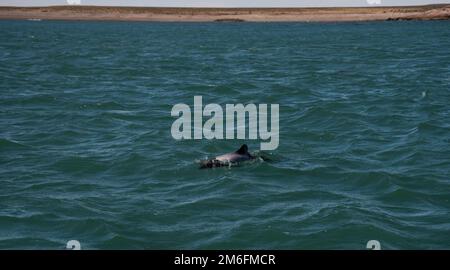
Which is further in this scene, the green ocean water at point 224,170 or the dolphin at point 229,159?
the dolphin at point 229,159

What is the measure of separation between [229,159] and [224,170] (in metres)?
0.71

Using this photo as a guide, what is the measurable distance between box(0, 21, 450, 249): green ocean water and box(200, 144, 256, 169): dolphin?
1.14 feet

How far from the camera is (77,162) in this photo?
20.4 meters

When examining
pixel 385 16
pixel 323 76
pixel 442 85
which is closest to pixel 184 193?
pixel 442 85

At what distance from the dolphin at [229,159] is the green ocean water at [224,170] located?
0.35 m

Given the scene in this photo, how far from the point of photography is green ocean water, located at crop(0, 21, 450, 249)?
14.8 meters

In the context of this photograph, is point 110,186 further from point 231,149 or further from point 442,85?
point 442,85

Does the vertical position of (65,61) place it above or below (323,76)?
above

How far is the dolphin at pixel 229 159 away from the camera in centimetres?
1992

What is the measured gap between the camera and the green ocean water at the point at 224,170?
1478 cm

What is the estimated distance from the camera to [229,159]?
20.1m

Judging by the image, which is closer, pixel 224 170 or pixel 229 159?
pixel 224 170

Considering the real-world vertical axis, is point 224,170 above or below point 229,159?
below
